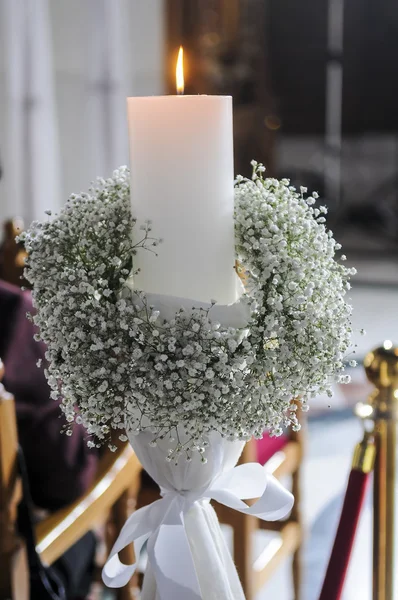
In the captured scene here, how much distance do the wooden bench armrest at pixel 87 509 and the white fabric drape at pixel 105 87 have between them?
12.7 feet

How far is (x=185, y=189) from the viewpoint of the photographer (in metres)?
0.64

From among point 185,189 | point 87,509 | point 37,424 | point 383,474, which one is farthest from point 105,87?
point 185,189

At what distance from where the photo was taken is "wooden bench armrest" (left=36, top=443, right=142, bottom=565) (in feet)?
4.16

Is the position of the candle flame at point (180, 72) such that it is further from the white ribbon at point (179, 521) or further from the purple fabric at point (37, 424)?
the purple fabric at point (37, 424)

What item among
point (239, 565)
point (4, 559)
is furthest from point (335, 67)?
point (4, 559)

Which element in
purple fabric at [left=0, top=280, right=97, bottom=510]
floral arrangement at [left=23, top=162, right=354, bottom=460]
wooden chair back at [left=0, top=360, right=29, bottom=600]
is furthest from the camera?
purple fabric at [left=0, top=280, right=97, bottom=510]

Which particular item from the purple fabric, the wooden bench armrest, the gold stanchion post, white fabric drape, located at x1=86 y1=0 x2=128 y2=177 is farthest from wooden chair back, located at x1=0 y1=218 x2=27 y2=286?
white fabric drape, located at x1=86 y1=0 x2=128 y2=177

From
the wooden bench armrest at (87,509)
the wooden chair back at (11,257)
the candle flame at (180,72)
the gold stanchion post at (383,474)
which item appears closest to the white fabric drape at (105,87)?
the wooden chair back at (11,257)

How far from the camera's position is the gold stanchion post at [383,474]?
96 cm

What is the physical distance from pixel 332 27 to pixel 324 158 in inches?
51.6

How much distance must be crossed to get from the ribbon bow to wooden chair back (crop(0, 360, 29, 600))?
0.34 metres

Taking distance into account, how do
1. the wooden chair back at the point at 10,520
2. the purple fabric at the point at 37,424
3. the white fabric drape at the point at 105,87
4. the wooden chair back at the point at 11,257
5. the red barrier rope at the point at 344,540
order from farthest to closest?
the white fabric drape at the point at 105,87 → the wooden chair back at the point at 11,257 → the purple fabric at the point at 37,424 → the wooden chair back at the point at 10,520 → the red barrier rope at the point at 344,540

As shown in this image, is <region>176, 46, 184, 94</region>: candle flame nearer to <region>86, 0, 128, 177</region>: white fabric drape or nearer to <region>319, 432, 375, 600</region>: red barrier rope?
<region>319, 432, 375, 600</region>: red barrier rope

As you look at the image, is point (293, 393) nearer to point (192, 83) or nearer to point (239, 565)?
point (239, 565)
